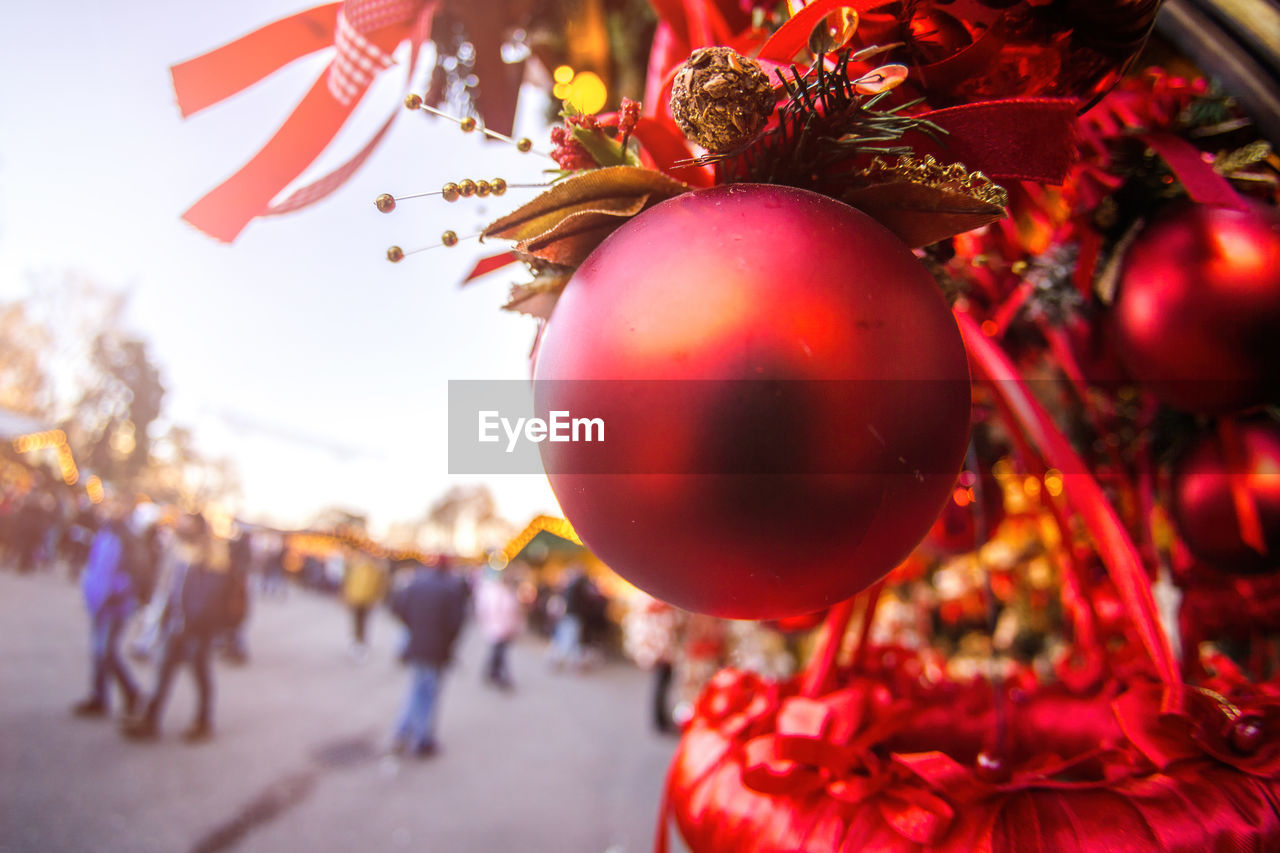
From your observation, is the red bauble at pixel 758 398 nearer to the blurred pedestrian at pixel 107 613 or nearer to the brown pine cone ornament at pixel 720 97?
the brown pine cone ornament at pixel 720 97

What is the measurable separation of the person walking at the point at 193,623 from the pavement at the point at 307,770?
20cm

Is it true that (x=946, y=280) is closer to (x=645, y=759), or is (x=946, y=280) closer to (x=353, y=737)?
(x=645, y=759)

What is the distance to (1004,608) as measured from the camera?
4340 mm

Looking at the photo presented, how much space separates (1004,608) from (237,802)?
538 cm

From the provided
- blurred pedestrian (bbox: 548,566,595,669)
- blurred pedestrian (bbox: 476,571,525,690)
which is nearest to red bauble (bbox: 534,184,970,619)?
blurred pedestrian (bbox: 476,571,525,690)

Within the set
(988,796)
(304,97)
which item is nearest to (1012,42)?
(988,796)

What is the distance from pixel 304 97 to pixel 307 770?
5178 mm

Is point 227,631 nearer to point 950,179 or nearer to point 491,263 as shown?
point 491,263

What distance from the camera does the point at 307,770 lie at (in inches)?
181

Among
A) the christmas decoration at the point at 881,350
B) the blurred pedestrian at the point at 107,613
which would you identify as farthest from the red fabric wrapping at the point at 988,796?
the blurred pedestrian at the point at 107,613

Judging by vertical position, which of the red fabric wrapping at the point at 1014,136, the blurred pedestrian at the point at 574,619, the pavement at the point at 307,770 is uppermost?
the red fabric wrapping at the point at 1014,136

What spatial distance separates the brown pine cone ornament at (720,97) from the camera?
555 millimetres

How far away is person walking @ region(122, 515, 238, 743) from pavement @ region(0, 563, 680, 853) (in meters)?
0.20

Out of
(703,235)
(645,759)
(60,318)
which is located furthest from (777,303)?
(60,318)
